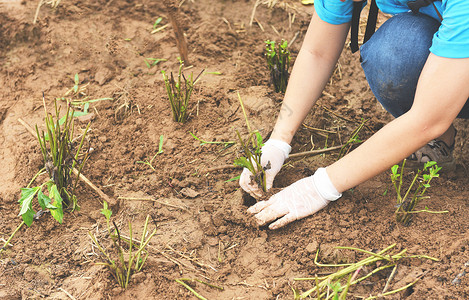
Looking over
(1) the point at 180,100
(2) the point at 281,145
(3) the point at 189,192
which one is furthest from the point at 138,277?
(1) the point at 180,100

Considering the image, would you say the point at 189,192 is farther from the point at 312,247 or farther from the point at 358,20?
the point at 358,20

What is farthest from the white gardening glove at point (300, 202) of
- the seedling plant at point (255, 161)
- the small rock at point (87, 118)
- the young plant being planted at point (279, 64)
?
the small rock at point (87, 118)

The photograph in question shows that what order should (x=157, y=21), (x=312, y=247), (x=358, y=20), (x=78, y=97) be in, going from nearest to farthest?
(x=312, y=247) → (x=358, y=20) → (x=78, y=97) → (x=157, y=21)

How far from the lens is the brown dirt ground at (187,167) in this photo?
1.80 metres

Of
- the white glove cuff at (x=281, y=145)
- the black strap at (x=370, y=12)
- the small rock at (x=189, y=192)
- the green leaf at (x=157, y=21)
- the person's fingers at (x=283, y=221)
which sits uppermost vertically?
the black strap at (x=370, y=12)

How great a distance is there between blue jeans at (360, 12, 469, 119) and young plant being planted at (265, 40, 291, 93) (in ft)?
1.60

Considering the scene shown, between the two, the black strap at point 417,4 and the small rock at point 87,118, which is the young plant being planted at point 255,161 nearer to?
the black strap at point 417,4

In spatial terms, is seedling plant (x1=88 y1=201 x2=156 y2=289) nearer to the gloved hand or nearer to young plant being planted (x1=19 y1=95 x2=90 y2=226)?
young plant being planted (x1=19 y1=95 x2=90 y2=226)

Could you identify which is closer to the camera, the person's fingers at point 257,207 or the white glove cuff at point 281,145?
the person's fingers at point 257,207

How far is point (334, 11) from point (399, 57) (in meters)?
0.33

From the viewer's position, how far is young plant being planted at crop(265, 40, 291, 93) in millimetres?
2549

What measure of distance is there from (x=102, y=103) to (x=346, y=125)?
133 cm

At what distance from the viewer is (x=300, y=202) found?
197 centimetres

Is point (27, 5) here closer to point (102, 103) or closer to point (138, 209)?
point (102, 103)
